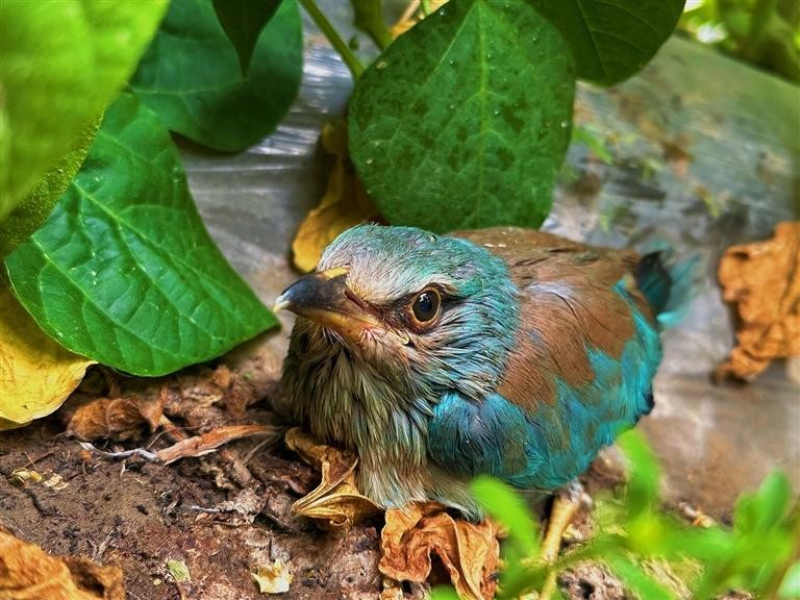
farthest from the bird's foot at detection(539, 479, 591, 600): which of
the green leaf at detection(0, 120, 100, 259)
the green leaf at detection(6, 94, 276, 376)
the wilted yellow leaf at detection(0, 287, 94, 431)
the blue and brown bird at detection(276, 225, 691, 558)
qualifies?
the green leaf at detection(0, 120, 100, 259)

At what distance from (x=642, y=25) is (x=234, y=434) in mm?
1656

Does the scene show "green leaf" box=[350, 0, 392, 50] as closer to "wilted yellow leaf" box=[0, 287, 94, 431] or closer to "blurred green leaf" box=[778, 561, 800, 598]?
"wilted yellow leaf" box=[0, 287, 94, 431]

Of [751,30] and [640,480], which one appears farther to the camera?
[751,30]

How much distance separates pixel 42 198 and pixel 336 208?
128 cm

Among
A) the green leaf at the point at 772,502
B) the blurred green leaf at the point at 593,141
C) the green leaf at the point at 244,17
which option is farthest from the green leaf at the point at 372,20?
the green leaf at the point at 772,502

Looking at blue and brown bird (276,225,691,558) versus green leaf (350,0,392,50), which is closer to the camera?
blue and brown bird (276,225,691,558)

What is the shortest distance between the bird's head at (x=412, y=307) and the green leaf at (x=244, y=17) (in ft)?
2.02

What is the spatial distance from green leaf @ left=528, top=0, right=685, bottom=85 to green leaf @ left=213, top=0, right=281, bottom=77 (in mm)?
807

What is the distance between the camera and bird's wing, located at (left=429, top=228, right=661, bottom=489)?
1863 millimetres

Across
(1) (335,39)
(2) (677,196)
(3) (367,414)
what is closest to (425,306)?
(3) (367,414)

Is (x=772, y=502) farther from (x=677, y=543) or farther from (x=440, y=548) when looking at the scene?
(x=440, y=548)

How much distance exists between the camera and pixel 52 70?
3.13 feet

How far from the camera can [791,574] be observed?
2.97ft

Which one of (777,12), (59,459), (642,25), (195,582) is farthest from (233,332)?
(777,12)
